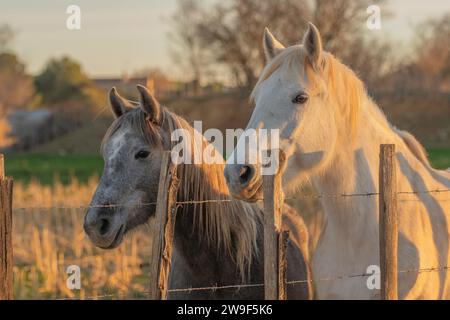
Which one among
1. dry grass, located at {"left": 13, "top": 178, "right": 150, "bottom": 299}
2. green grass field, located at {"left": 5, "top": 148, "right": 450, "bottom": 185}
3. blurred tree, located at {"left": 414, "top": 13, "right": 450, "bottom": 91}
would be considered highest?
blurred tree, located at {"left": 414, "top": 13, "right": 450, "bottom": 91}

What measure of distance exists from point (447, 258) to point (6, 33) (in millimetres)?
58214

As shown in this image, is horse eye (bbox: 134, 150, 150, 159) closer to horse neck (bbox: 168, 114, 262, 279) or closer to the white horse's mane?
horse neck (bbox: 168, 114, 262, 279)

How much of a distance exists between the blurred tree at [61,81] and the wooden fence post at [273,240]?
56.8 metres

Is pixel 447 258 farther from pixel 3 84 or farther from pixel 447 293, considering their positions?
pixel 3 84

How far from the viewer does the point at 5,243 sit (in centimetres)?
405

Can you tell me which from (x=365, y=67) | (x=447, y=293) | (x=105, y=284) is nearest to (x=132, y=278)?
(x=105, y=284)

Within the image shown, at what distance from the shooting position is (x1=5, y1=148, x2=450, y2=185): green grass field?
31.2 meters

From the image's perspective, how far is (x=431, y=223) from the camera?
17.1 feet

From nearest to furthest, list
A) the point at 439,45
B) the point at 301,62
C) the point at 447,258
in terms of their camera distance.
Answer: the point at 301,62
the point at 447,258
the point at 439,45

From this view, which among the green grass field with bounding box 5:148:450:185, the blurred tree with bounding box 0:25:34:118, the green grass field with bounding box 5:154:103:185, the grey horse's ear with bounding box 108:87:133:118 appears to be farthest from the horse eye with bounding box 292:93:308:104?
the blurred tree with bounding box 0:25:34:118

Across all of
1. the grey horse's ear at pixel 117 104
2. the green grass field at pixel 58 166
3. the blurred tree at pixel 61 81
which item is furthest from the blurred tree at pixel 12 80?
the grey horse's ear at pixel 117 104

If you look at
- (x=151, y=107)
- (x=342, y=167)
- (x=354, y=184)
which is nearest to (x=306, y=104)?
(x=342, y=167)

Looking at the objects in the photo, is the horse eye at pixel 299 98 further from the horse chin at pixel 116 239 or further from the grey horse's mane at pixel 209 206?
the horse chin at pixel 116 239

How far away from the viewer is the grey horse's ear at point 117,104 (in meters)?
5.61
